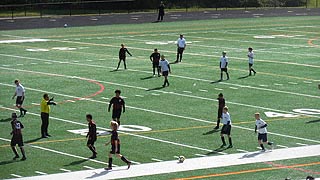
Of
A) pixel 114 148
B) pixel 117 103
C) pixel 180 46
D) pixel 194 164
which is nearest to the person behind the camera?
pixel 114 148

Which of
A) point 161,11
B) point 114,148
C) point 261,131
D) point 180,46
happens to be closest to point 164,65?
point 180,46

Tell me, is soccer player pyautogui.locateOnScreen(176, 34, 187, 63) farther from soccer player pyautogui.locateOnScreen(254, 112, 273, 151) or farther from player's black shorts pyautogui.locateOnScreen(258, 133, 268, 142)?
player's black shorts pyautogui.locateOnScreen(258, 133, 268, 142)

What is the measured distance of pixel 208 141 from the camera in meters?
32.0

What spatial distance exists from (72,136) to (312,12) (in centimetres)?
6491

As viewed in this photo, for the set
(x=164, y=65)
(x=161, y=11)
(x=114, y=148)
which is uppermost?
(x=164, y=65)

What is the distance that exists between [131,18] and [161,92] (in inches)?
1663

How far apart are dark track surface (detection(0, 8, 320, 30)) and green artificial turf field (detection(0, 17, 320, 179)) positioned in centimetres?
451

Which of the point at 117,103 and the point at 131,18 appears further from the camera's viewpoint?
the point at 131,18

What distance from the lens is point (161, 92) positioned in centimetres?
4259

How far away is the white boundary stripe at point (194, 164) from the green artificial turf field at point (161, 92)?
0.54m

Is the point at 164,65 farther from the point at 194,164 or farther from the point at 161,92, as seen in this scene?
the point at 194,164

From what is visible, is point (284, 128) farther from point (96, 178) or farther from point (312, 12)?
point (312, 12)

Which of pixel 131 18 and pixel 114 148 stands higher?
pixel 114 148

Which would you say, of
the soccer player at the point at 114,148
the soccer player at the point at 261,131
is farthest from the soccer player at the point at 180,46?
the soccer player at the point at 114,148
